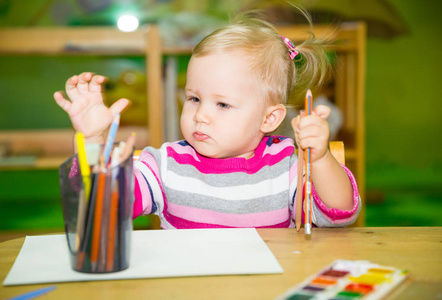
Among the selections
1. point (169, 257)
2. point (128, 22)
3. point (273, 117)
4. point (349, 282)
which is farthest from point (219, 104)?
point (128, 22)

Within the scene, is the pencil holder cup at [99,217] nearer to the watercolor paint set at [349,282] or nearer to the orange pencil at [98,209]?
the orange pencil at [98,209]

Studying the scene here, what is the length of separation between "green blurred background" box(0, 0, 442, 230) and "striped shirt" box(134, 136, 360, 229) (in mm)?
2370

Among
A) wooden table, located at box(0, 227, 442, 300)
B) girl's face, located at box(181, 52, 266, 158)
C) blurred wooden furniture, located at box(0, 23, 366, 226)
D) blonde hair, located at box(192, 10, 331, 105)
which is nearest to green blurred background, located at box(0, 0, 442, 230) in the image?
blurred wooden furniture, located at box(0, 23, 366, 226)

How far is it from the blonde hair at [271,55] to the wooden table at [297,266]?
0.38 meters

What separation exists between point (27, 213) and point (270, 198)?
107 inches

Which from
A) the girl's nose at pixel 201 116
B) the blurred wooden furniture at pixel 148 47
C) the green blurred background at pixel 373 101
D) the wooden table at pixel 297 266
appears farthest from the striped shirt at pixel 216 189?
the green blurred background at pixel 373 101

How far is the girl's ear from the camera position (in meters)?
1.11

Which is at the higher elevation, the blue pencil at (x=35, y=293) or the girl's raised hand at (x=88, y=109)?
the girl's raised hand at (x=88, y=109)

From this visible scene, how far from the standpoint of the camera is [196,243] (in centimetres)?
74

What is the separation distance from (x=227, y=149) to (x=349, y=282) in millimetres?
520

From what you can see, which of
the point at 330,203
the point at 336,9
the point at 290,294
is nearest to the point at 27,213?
the point at 336,9

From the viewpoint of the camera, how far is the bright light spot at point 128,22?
3.62 meters

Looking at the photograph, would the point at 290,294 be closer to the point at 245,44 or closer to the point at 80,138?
the point at 80,138

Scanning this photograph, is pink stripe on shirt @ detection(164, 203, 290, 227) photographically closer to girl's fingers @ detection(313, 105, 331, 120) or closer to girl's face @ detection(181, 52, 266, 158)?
girl's face @ detection(181, 52, 266, 158)
